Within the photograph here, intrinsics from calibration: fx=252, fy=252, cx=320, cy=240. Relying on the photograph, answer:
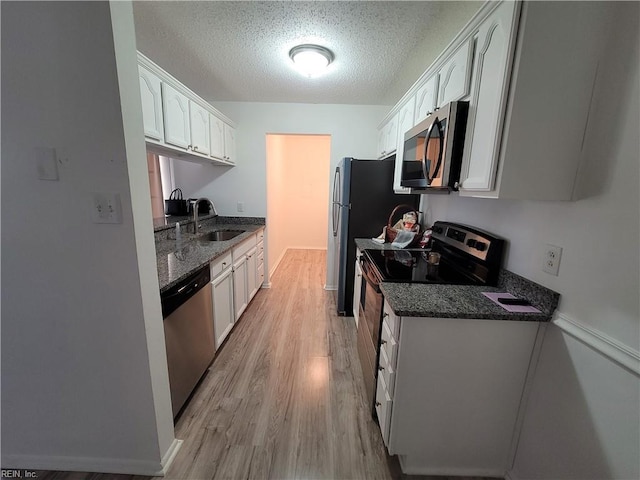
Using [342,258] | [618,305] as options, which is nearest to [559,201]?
[618,305]

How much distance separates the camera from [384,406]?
49.6 inches

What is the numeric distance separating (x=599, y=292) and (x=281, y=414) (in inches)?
65.3

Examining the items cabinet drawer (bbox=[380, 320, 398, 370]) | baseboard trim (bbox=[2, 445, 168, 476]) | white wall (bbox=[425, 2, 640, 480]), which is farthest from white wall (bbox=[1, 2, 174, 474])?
white wall (bbox=[425, 2, 640, 480])

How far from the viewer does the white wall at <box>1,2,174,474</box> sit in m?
0.85

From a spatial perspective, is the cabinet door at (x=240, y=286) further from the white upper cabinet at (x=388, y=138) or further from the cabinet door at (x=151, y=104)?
the white upper cabinet at (x=388, y=138)

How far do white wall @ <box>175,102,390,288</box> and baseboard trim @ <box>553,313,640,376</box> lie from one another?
102 inches

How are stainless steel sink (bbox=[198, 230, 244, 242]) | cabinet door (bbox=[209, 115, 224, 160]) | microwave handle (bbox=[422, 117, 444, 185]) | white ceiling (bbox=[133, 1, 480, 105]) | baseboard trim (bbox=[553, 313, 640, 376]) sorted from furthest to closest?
stainless steel sink (bbox=[198, 230, 244, 242]) → cabinet door (bbox=[209, 115, 224, 160]) → white ceiling (bbox=[133, 1, 480, 105]) → microwave handle (bbox=[422, 117, 444, 185]) → baseboard trim (bbox=[553, 313, 640, 376])

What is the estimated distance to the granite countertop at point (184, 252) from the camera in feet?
4.68

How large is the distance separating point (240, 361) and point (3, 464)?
1216mm

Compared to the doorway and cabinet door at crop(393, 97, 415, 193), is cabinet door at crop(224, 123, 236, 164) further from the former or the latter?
cabinet door at crop(393, 97, 415, 193)

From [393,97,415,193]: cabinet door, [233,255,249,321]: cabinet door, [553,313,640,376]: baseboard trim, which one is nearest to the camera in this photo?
[553,313,640,376]: baseboard trim

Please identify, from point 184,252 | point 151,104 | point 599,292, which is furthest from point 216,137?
point 599,292

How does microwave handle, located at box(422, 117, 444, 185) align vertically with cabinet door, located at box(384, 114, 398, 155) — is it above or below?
below

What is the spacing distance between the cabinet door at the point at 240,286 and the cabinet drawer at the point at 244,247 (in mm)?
53
